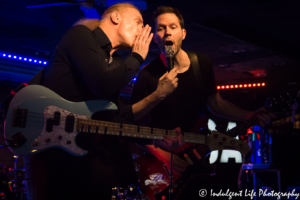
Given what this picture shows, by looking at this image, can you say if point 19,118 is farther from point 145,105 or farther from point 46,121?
point 145,105

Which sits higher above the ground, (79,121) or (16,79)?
(16,79)

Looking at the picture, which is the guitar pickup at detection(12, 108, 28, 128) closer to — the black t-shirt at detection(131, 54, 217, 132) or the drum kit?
the black t-shirt at detection(131, 54, 217, 132)

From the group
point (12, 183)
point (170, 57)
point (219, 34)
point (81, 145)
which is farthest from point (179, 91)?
point (12, 183)

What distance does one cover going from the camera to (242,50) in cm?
827

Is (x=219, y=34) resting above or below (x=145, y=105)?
above

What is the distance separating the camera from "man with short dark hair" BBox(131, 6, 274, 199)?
2557 mm

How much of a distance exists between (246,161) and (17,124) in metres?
5.36

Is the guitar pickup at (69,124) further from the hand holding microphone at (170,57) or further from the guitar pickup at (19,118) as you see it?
the hand holding microphone at (170,57)

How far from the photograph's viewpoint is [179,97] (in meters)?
2.63

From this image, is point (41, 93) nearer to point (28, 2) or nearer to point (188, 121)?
point (188, 121)

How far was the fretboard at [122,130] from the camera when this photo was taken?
1.54m

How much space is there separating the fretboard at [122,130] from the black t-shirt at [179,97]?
12.3 inches

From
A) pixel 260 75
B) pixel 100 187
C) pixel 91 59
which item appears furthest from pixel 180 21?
pixel 260 75

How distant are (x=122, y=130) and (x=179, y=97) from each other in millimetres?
1021
